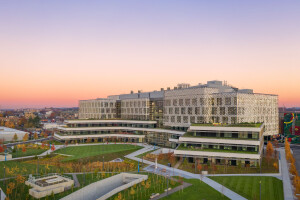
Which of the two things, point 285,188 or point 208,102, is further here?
point 208,102

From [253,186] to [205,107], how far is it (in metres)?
43.1

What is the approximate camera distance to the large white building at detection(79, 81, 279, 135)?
8500 cm

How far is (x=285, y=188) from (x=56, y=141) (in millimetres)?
95183

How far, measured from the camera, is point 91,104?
139m

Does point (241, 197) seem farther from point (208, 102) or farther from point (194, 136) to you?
point (208, 102)

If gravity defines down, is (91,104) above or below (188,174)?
above

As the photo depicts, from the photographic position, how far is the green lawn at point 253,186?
4253 cm

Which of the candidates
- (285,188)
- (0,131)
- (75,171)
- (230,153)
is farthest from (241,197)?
(0,131)

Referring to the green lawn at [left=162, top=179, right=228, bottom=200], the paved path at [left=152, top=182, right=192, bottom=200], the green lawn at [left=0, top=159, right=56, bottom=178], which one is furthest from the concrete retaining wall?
the green lawn at [left=0, top=159, right=56, bottom=178]

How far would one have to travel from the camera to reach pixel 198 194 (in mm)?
43188

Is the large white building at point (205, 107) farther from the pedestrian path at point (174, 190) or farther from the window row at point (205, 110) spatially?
the pedestrian path at point (174, 190)

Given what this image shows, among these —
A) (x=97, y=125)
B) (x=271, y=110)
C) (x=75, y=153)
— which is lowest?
(x=75, y=153)

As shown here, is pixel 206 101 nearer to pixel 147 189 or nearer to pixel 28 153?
pixel 147 189

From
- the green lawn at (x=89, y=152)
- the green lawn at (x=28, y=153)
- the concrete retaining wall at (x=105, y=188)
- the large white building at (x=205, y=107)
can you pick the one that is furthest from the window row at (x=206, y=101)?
the green lawn at (x=28, y=153)
